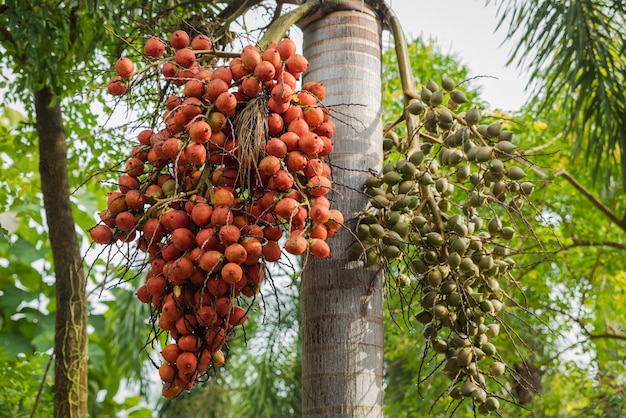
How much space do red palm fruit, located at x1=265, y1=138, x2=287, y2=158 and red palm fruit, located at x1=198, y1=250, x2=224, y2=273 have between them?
23 centimetres

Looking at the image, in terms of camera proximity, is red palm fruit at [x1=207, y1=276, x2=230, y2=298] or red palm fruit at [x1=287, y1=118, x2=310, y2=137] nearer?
red palm fruit at [x1=207, y1=276, x2=230, y2=298]

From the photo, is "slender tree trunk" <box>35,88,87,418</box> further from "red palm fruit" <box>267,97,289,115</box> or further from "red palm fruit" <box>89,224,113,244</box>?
"red palm fruit" <box>267,97,289,115</box>

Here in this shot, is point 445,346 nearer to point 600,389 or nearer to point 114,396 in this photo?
point 600,389

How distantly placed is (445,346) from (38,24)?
2.34 meters

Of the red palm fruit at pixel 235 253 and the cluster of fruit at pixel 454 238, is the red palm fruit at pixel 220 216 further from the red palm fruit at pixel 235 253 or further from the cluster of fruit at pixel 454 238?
the cluster of fruit at pixel 454 238

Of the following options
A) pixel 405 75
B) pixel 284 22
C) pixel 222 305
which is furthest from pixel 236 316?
pixel 405 75

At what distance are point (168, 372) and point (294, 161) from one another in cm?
48

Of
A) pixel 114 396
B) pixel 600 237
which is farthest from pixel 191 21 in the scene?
pixel 114 396

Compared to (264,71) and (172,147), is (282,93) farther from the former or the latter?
(172,147)

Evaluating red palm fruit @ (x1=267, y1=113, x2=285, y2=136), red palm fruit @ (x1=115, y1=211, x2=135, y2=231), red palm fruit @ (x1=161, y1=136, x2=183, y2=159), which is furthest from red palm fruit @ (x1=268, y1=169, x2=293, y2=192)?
red palm fruit @ (x1=115, y1=211, x2=135, y2=231)

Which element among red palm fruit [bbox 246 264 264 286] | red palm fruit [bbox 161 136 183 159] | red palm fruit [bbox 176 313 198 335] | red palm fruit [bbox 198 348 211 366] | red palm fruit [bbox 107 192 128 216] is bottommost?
red palm fruit [bbox 198 348 211 366]

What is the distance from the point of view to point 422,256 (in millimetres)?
1827

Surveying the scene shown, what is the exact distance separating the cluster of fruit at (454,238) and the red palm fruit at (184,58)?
1.77 feet

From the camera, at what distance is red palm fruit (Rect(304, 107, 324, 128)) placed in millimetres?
1583
